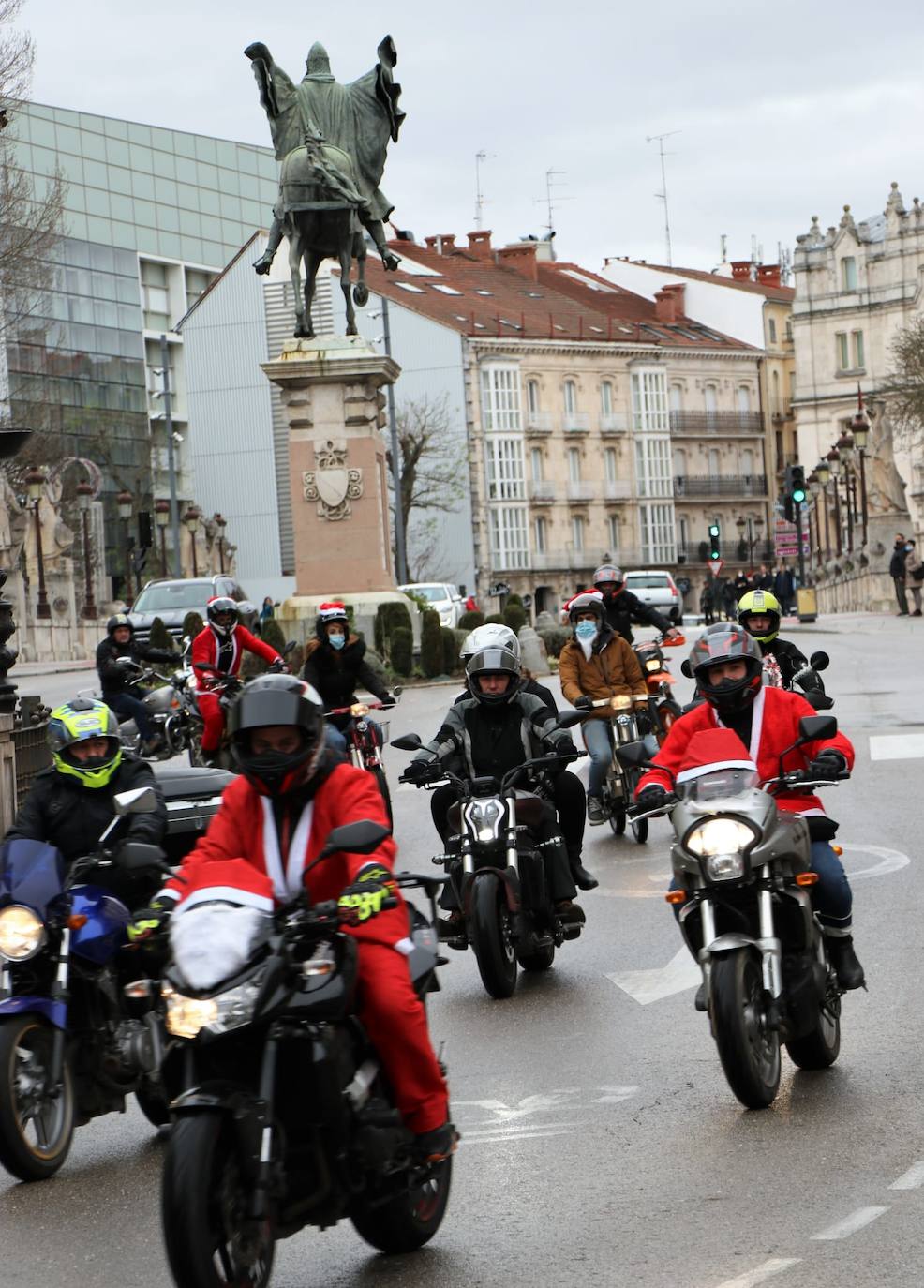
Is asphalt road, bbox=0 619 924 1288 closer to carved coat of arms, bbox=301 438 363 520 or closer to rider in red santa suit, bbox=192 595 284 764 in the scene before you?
rider in red santa suit, bbox=192 595 284 764

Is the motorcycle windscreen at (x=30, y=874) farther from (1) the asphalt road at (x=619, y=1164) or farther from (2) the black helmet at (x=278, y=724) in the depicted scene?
(2) the black helmet at (x=278, y=724)

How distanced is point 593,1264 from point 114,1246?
140cm

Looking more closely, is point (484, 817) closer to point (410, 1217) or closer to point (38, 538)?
point (410, 1217)

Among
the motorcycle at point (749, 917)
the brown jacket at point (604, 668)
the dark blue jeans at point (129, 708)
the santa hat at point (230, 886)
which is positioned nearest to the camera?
the santa hat at point (230, 886)

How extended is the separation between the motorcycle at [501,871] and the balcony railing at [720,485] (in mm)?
101397

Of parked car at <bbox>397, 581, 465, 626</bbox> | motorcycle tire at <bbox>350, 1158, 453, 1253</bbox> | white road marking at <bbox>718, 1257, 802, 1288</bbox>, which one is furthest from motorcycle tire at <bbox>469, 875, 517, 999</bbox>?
parked car at <bbox>397, 581, 465, 626</bbox>

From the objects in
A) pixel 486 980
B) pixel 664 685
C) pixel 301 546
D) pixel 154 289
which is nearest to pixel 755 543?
pixel 154 289

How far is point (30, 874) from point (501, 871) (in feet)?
9.54

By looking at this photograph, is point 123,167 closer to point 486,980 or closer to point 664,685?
point 664,685

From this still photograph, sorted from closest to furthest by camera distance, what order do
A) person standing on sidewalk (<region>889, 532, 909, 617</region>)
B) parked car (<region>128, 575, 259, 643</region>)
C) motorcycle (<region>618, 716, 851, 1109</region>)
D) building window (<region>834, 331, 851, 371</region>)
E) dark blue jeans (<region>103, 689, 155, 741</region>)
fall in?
1. motorcycle (<region>618, 716, 851, 1109</region>)
2. dark blue jeans (<region>103, 689, 155, 741</region>)
3. parked car (<region>128, 575, 259, 643</region>)
4. person standing on sidewalk (<region>889, 532, 909, 617</region>)
5. building window (<region>834, 331, 851, 371</region>)

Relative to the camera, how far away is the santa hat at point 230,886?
17.8ft

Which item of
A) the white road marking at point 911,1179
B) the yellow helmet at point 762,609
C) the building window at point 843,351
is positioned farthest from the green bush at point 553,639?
the building window at point 843,351

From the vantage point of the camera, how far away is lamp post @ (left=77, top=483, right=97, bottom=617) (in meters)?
59.0

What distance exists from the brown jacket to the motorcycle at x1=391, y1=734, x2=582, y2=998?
534 centimetres
